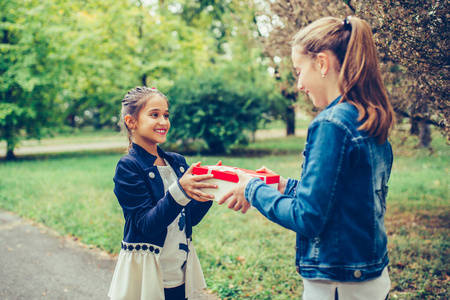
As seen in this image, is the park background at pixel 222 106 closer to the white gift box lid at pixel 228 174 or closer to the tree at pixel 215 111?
the tree at pixel 215 111

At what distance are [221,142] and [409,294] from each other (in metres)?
11.1

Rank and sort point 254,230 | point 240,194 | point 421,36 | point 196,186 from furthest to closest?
1. point 254,230
2. point 421,36
3. point 196,186
4. point 240,194

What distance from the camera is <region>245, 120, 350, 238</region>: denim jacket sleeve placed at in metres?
1.40

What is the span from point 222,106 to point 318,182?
1297 cm

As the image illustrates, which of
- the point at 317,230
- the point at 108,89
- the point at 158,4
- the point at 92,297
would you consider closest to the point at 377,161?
the point at 317,230

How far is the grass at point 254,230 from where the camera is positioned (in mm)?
3908

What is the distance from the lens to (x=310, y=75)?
1.60 meters

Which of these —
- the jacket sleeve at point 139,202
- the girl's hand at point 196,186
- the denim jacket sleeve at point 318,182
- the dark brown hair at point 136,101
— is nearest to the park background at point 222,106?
the dark brown hair at point 136,101

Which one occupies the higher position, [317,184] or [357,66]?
[357,66]

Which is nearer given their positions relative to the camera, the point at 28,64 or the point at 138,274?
the point at 138,274

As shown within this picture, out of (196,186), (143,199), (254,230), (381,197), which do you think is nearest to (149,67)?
(254,230)

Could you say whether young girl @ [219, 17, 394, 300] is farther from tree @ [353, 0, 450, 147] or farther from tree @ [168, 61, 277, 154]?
tree @ [168, 61, 277, 154]

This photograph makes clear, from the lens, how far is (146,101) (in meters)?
2.26

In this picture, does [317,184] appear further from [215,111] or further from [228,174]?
[215,111]
